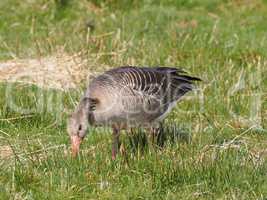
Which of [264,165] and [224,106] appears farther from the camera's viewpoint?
[224,106]

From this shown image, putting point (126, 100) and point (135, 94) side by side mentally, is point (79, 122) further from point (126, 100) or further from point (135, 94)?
point (135, 94)

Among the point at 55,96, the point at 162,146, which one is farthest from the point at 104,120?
the point at 55,96

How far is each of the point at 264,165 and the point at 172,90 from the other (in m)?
1.47

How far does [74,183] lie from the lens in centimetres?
561

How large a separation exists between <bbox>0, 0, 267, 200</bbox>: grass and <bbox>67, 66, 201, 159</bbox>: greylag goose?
0.77 feet

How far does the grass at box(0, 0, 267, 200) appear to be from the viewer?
5.68m

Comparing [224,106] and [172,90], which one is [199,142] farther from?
[224,106]

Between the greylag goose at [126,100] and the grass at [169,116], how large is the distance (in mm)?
234

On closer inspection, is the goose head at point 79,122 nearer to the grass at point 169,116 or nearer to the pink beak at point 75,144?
the pink beak at point 75,144

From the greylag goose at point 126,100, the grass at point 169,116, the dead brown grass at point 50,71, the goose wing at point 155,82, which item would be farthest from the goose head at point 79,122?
the dead brown grass at point 50,71

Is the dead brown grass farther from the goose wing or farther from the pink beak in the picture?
the pink beak

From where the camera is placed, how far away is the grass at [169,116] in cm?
568

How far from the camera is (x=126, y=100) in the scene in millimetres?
6406

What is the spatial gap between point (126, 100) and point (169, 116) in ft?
4.98
